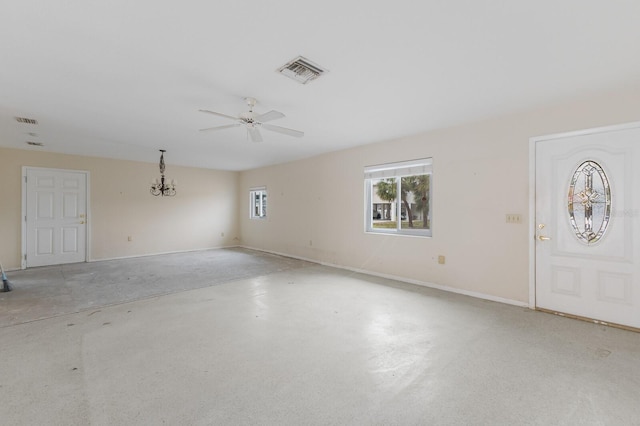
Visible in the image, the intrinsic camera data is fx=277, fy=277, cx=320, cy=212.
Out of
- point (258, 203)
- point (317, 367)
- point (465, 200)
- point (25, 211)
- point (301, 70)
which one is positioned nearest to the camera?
point (317, 367)

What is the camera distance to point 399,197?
4.79 metres

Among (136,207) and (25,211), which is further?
(136,207)

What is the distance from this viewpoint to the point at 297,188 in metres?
6.59

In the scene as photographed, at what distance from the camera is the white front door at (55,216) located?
18.6 ft

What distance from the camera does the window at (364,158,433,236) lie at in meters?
4.45

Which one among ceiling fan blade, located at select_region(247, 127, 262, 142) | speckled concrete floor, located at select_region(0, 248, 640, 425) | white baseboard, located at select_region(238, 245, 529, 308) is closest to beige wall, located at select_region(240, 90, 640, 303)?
white baseboard, located at select_region(238, 245, 529, 308)

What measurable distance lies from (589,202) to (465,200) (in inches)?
49.2

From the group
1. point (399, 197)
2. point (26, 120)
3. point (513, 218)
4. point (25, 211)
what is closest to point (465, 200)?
point (513, 218)

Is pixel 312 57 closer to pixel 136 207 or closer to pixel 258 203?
pixel 258 203

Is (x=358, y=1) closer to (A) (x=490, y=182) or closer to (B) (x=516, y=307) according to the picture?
(A) (x=490, y=182)

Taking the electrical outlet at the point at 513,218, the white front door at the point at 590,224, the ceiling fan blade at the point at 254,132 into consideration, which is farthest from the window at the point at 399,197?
the ceiling fan blade at the point at 254,132

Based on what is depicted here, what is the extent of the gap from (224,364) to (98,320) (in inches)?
72.3

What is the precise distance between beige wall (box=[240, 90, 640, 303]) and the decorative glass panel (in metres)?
0.43

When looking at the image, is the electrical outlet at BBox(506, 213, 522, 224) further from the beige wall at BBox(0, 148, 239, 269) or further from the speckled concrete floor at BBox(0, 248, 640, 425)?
the beige wall at BBox(0, 148, 239, 269)
